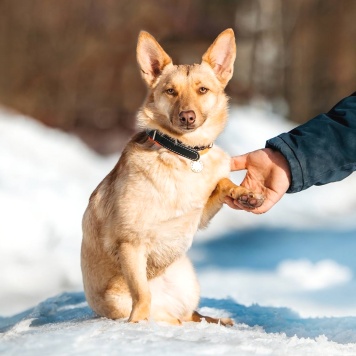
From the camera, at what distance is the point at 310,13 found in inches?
458

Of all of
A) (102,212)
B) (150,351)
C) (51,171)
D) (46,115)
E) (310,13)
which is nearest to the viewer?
(150,351)

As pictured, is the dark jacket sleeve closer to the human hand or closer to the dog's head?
the human hand

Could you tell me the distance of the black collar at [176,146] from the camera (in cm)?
261

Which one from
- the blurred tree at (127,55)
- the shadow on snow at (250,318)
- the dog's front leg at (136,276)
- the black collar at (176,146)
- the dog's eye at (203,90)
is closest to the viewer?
the dog's front leg at (136,276)

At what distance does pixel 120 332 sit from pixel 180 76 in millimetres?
1147

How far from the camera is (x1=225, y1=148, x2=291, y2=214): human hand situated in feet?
9.29

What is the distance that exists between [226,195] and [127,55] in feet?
27.6

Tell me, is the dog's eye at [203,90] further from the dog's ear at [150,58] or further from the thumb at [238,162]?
the thumb at [238,162]

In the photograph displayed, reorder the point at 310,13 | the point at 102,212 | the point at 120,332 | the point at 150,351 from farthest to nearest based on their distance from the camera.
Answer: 1. the point at 310,13
2. the point at 102,212
3. the point at 120,332
4. the point at 150,351

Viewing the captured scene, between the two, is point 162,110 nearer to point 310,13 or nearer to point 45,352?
point 45,352

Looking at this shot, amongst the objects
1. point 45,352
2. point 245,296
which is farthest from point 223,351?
point 245,296

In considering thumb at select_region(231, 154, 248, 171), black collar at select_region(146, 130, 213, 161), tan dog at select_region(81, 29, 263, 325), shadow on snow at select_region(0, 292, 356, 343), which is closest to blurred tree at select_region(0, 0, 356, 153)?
shadow on snow at select_region(0, 292, 356, 343)

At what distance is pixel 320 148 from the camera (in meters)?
2.78

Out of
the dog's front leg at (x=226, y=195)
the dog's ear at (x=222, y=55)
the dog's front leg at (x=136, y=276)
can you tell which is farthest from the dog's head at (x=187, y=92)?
the dog's front leg at (x=136, y=276)
